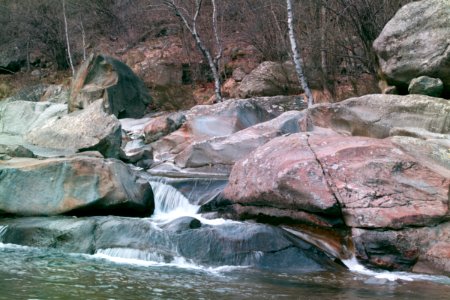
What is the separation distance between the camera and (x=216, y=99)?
18.9 m

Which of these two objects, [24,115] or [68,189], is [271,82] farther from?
[68,189]

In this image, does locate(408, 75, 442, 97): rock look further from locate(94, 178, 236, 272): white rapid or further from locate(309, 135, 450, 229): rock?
locate(94, 178, 236, 272): white rapid

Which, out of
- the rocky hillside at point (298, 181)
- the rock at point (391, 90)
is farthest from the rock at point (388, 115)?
the rock at point (391, 90)

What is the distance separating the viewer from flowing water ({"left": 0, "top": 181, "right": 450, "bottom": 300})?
17.7 feet

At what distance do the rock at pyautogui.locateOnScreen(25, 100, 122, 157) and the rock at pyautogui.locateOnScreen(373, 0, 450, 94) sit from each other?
18.9ft

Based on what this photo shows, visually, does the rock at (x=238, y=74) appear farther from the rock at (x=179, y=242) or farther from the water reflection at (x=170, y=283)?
the water reflection at (x=170, y=283)

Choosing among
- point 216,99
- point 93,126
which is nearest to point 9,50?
point 216,99

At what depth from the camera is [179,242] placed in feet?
Result: 23.9

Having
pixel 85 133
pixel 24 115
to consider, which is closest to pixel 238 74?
pixel 24 115

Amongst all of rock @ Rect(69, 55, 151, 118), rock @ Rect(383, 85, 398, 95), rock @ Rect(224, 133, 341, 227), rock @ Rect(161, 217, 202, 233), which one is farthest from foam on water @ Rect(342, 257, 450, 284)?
rock @ Rect(69, 55, 151, 118)

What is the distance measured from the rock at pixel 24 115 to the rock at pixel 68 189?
847cm

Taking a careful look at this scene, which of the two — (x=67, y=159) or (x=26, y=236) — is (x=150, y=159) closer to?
(x=67, y=159)

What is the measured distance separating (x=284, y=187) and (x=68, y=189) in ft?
10.3

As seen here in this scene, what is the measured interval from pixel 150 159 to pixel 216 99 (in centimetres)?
655
